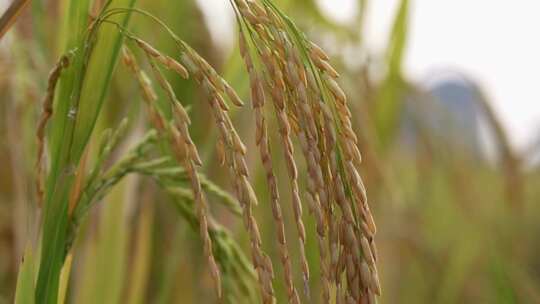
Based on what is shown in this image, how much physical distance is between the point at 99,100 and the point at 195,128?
1.27 m

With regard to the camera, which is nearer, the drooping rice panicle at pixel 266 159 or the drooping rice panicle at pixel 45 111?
the drooping rice panicle at pixel 266 159

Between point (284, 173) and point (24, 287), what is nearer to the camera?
point (24, 287)

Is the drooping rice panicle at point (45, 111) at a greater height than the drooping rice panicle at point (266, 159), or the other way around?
the drooping rice panicle at point (45, 111)

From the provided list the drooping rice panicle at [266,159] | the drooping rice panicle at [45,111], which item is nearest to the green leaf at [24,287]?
the drooping rice panicle at [45,111]

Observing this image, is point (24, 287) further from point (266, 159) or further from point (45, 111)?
point (266, 159)

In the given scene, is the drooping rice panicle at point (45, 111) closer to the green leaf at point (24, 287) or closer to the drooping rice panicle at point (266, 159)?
the green leaf at point (24, 287)

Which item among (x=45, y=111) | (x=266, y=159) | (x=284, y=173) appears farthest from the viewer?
(x=284, y=173)

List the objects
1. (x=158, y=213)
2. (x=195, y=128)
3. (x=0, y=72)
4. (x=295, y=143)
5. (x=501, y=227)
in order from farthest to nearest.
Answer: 1. (x=501, y=227)
2. (x=195, y=128)
3. (x=158, y=213)
4. (x=295, y=143)
5. (x=0, y=72)

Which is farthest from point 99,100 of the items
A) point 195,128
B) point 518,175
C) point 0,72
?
point 518,175

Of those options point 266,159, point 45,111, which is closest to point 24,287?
point 45,111

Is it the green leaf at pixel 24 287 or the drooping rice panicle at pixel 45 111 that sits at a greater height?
the drooping rice panicle at pixel 45 111

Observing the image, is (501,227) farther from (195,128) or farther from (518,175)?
(195,128)

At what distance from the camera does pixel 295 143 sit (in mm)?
1620

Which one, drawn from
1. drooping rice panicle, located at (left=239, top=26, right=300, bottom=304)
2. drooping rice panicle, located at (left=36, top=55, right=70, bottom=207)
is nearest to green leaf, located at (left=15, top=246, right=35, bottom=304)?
drooping rice panicle, located at (left=36, top=55, right=70, bottom=207)
